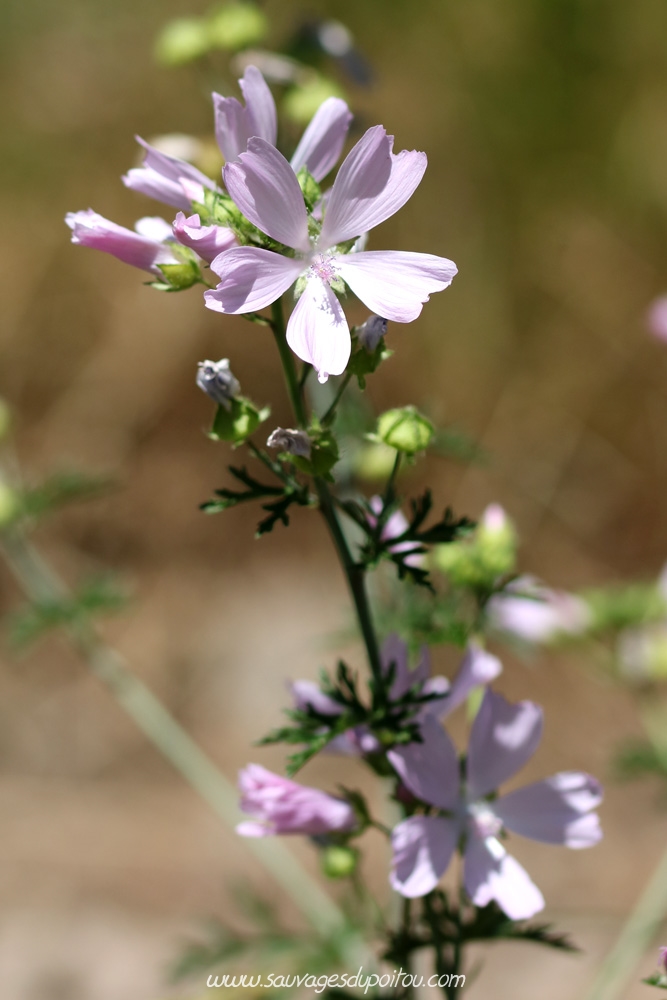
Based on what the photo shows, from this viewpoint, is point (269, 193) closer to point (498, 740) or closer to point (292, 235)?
point (292, 235)

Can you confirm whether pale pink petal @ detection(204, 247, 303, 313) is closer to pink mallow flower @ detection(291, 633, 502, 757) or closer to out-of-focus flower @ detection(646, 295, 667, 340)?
pink mallow flower @ detection(291, 633, 502, 757)

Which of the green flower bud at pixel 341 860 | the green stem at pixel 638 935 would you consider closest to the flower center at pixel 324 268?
the green flower bud at pixel 341 860

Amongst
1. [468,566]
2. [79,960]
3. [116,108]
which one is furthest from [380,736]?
[116,108]

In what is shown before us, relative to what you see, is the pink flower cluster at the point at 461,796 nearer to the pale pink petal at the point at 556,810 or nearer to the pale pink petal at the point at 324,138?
the pale pink petal at the point at 556,810

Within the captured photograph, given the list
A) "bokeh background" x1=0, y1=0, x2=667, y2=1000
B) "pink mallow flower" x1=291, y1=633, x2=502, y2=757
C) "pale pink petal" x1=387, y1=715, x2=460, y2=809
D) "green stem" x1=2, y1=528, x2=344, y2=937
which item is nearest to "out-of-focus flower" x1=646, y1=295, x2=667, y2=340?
"pink mallow flower" x1=291, y1=633, x2=502, y2=757

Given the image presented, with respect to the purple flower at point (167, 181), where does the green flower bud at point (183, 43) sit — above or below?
above

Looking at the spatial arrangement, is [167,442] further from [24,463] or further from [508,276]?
[508,276]
